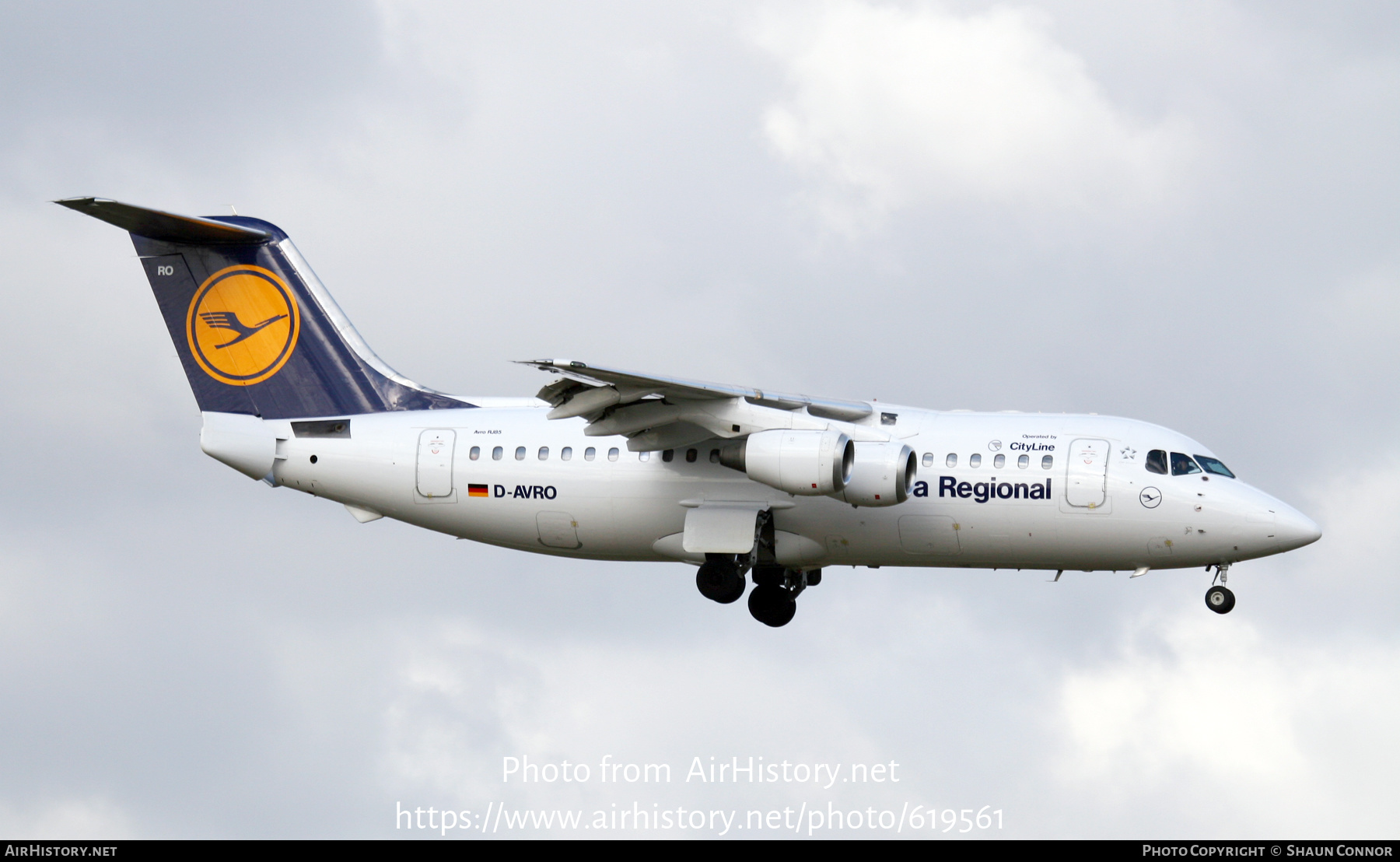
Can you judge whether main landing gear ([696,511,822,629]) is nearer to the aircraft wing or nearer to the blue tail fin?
the aircraft wing

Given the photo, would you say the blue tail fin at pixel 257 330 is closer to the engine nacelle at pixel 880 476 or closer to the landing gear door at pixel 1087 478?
the engine nacelle at pixel 880 476

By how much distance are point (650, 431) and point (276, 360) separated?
615 centimetres

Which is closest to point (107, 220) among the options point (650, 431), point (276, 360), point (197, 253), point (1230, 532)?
point (197, 253)

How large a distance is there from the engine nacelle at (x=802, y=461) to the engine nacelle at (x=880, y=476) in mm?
148

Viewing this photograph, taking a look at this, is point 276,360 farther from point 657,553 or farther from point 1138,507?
point 1138,507

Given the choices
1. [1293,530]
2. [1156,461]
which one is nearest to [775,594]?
[1156,461]

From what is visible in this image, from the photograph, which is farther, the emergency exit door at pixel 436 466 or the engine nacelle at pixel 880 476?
the emergency exit door at pixel 436 466

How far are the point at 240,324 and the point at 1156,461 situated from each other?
43.5 ft

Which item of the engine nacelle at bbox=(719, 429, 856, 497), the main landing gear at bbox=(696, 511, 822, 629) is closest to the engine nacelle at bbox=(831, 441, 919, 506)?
the engine nacelle at bbox=(719, 429, 856, 497)

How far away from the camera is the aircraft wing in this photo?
2098cm

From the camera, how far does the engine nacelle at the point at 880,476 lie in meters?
20.8

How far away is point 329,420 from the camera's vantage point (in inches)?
952

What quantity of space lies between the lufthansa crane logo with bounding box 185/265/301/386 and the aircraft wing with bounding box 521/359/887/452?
552 centimetres

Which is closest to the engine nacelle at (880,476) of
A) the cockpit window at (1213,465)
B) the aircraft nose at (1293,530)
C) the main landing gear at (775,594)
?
the main landing gear at (775,594)
